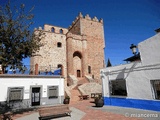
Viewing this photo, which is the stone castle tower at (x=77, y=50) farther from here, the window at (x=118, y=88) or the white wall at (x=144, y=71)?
the white wall at (x=144, y=71)

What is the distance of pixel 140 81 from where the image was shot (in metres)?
9.63

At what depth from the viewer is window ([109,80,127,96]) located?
1130cm

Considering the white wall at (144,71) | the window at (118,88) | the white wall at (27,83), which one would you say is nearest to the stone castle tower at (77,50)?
the white wall at (27,83)

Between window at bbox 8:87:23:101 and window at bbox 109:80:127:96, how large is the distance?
9232 millimetres

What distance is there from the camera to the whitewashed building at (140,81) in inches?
348

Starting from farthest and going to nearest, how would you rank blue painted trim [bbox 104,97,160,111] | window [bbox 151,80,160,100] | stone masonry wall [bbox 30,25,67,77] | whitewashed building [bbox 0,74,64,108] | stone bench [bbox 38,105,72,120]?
1. stone masonry wall [bbox 30,25,67,77]
2. whitewashed building [bbox 0,74,64,108]
3. window [bbox 151,80,160,100]
4. blue painted trim [bbox 104,97,160,111]
5. stone bench [bbox 38,105,72,120]

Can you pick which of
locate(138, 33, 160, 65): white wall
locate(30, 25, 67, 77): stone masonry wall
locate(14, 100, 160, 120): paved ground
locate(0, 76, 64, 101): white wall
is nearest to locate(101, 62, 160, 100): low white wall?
locate(138, 33, 160, 65): white wall

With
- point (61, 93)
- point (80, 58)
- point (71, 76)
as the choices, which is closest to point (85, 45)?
point (80, 58)

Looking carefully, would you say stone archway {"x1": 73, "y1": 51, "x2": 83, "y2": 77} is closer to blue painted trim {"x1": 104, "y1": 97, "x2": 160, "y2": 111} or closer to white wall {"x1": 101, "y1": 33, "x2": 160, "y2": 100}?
blue painted trim {"x1": 104, "y1": 97, "x2": 160, "y2": 111}

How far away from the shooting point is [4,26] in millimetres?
9742

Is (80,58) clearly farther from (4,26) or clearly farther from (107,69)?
(4,26)

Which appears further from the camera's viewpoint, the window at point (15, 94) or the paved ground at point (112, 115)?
the window at point (15, 94)

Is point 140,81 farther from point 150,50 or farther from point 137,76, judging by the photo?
point 150,50

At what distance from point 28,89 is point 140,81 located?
1090 centimetres
